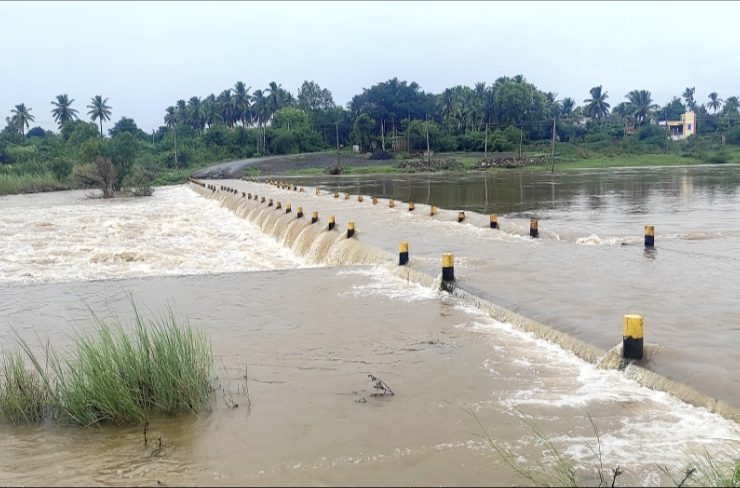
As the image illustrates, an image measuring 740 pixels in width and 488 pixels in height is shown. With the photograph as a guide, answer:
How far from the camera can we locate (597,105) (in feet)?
362

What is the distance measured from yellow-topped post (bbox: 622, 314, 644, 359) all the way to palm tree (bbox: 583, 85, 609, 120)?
362 ft

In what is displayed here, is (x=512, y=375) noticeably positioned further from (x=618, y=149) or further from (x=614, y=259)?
(x=618, y=149)

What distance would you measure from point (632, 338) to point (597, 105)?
11125 centimetres

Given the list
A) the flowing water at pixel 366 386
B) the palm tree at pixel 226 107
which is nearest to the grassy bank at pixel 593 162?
the palm tree at pixel 226 107

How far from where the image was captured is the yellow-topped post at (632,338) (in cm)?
701

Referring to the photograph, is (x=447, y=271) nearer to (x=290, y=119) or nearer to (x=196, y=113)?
(x=290, y=119)

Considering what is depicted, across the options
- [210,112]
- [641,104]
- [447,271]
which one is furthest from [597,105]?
[447,271]

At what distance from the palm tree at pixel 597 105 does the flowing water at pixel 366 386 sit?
102 metres

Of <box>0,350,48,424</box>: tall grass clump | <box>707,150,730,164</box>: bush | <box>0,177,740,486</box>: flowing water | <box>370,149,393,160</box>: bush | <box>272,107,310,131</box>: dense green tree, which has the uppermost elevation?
<box>272,107,310,131</box>: dense green tree

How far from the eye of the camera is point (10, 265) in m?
18.3

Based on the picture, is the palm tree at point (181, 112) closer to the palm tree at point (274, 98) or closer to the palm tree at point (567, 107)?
the palm tree at point (274, 98)

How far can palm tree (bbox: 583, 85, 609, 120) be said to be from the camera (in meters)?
110

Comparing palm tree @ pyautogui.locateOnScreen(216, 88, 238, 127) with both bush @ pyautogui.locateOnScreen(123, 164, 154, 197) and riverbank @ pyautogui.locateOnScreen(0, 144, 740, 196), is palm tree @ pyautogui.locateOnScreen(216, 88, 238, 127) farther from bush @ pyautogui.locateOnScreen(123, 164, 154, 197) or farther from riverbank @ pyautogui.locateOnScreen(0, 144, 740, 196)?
bush @ pyautogui.locateOnScreen(123, 164, 154, 197)

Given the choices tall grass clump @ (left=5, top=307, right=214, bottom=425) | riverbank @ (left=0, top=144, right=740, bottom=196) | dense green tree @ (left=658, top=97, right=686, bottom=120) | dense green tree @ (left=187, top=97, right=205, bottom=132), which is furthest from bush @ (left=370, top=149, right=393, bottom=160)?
tall grass clump @ (left=5, top=307, right=214, bottom=425)
